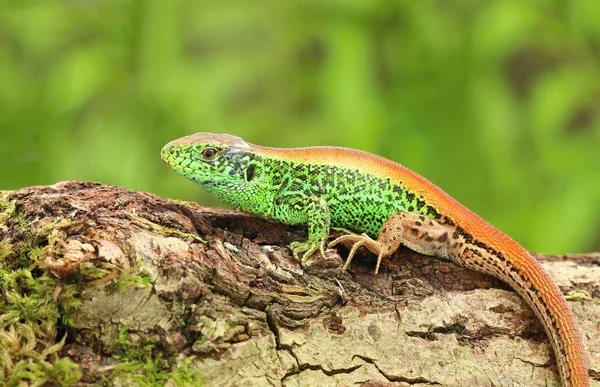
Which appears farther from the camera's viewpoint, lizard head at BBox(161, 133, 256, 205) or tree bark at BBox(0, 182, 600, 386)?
lizard head at BBox(161, 133, 256, 205)

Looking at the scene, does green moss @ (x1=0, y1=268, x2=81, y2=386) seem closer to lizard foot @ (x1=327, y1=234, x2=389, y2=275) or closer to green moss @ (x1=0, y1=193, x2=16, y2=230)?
green moss @ (x1=0, y1=193, x2=16, y2=230)

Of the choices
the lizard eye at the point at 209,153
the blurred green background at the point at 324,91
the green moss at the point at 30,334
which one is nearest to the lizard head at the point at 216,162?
the lizard eye at the point at 209,153

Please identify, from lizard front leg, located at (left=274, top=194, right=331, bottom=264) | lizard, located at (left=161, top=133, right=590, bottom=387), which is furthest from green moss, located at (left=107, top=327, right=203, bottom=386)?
lizard front leg, located at (left=274, top=194, right=331, bottom=264)

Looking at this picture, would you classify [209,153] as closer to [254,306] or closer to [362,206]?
[362,206]

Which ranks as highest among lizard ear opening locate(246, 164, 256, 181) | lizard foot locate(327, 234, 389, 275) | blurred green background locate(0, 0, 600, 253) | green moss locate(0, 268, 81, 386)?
blurred green background locate(0, 0, 600, 253)

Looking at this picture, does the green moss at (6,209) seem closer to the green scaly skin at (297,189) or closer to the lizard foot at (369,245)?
the green scaly skin at (297,189)

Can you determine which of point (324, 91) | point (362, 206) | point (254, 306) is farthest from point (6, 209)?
point (324, 91)

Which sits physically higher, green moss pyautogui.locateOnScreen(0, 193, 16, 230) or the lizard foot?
the lizard foot

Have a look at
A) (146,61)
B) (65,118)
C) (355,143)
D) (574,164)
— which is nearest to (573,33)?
(574,164)
